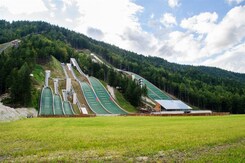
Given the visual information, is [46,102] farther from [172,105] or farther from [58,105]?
[172,105]

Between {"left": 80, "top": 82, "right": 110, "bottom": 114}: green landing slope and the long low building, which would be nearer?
{"left": 80, "top": 82, "right": 110, "bottom": 114}: green landing slope

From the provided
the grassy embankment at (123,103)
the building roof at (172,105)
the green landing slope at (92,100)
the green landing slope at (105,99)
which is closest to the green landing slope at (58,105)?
the green landing slope at (92,100)

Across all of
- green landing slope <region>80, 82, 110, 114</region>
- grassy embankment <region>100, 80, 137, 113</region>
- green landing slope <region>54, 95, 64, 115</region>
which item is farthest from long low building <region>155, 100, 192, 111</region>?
green landing slope <region>54, 95, 64, 115</region>

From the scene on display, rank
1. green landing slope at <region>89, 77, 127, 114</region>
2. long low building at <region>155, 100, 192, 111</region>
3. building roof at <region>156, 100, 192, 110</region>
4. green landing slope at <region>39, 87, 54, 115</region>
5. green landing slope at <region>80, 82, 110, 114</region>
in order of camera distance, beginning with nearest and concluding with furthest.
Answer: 1. green landing slope at <region>39, 87, 54, 115</region>
2. green landing slope at <region>80, 82, 110, 114</region>
3. green landing slope at <region>89, 77, 127, 114</region>
4. long low building at <region>155, 100, 192, 111</region>
5. building roof at <region>156, 100, 192, 110</region>

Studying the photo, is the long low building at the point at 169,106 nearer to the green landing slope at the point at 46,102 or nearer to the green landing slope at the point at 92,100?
the green landing slope at the point at 92,100

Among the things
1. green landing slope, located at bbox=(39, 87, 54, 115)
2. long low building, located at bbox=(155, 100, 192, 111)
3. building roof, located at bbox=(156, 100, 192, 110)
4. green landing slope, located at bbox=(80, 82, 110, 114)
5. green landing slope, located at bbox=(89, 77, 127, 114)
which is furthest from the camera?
building roof, located at bbox=(156, 100, 192, 110)

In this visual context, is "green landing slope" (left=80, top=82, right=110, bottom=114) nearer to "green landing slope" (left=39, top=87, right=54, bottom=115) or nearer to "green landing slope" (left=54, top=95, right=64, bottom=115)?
"green landing slope" (left=54, top=95, right=64, bottom=115)

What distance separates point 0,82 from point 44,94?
12.8m

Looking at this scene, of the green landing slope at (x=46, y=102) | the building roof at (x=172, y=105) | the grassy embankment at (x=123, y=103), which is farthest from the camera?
the building roof at (x=172, y=105)

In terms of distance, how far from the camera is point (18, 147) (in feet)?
44.8

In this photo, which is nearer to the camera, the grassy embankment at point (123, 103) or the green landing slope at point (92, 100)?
the green landing slope at point (92, 100)

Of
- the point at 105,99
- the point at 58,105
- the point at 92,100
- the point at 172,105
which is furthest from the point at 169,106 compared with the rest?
the point at 58,105

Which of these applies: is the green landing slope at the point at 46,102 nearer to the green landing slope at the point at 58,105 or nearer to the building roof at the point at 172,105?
the green landing slope at the point at 58,105

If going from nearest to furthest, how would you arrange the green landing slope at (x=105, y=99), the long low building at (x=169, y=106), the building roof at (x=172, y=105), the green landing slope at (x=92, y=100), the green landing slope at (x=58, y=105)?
the green landing slope at (x=58, y=105)
the green landing slope at (x=92, y=100)
the green landing slope at (x=105, y=99)
the long low building at (x=169, y=106)
the building roof at (x=172, y=105)
